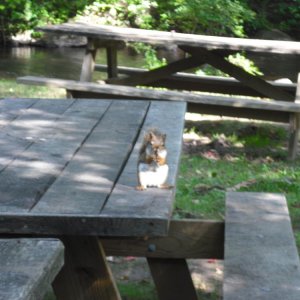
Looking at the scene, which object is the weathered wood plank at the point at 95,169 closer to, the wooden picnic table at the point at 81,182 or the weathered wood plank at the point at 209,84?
the wooden picnic table at the point at 81,182

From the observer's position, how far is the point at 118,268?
4344 mm

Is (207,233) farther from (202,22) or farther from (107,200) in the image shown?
(202,22)

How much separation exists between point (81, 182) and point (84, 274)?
1.46 feet

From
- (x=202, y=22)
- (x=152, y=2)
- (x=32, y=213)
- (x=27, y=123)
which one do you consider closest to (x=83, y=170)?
(x=32, y=213)

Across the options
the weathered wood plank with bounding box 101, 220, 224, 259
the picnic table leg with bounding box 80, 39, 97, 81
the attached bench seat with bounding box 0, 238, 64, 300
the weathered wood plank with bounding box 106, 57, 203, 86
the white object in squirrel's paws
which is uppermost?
the attached bench seat with bounding box 0, 238, 64, 300

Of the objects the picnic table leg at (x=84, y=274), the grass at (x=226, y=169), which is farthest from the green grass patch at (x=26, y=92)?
the picnic table leg at (x=84, y=274)

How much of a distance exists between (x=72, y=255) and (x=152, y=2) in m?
15.3

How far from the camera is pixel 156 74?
8.52 m

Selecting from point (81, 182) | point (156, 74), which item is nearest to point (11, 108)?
point (81, 182)

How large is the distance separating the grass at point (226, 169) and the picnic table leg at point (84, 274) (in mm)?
893

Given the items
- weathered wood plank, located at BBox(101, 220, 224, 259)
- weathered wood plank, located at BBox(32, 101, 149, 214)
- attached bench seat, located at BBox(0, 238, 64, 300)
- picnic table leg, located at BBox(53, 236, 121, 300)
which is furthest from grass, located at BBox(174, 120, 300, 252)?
attached bench seat, located at BBox(0, 238, 64, 300)

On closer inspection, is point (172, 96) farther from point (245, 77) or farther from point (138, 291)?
point (138, 291)

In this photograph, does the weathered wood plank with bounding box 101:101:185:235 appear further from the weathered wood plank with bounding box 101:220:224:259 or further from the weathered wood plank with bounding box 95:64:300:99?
the weathered wood plank with bounding box 95:64:300:99

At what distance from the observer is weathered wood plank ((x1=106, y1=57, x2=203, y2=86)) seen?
8320 millimetres
